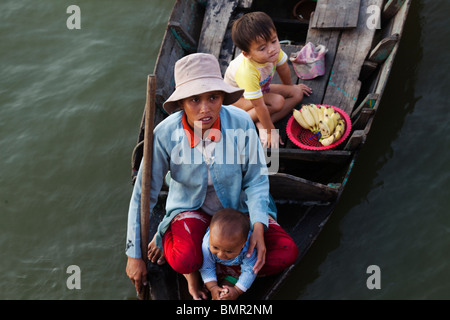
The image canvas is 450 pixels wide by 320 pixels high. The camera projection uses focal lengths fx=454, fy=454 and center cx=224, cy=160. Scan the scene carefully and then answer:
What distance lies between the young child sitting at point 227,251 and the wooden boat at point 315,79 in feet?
0.92

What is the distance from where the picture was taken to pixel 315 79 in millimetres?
4492

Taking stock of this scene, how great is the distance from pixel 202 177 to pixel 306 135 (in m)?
1.59

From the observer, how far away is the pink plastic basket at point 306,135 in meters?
3.88

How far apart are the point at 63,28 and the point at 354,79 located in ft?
13.4

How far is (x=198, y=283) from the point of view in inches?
121

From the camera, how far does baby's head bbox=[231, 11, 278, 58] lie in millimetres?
3396

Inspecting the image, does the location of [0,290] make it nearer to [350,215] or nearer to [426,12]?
[350,215]

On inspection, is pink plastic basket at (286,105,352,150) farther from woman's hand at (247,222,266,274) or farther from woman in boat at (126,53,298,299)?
woman's hand at (247,222,266,274)

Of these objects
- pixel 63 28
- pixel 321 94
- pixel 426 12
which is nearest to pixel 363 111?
pixel 321 94

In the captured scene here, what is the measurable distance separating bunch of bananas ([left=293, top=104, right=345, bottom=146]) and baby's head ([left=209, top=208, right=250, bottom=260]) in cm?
147

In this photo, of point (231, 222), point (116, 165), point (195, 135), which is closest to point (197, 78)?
point (195, 135)

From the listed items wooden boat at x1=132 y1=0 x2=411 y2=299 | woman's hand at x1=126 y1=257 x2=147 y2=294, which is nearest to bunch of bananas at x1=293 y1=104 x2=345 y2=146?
wooden boat at x1=132 y1=0 x2=411 y2=299

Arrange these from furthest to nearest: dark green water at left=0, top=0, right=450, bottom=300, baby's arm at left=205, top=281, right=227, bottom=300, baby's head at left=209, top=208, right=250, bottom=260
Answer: dark green water at left=0, top=0, right=450, bottom=300, baby's arm at left=205, top=281, right=227, bottom=300, baby's head at left=209, top=208, right=250, bottom=260

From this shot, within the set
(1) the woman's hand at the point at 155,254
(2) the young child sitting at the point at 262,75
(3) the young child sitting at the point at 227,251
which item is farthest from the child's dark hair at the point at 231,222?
(2) the young child sitting at the point at 262,75
